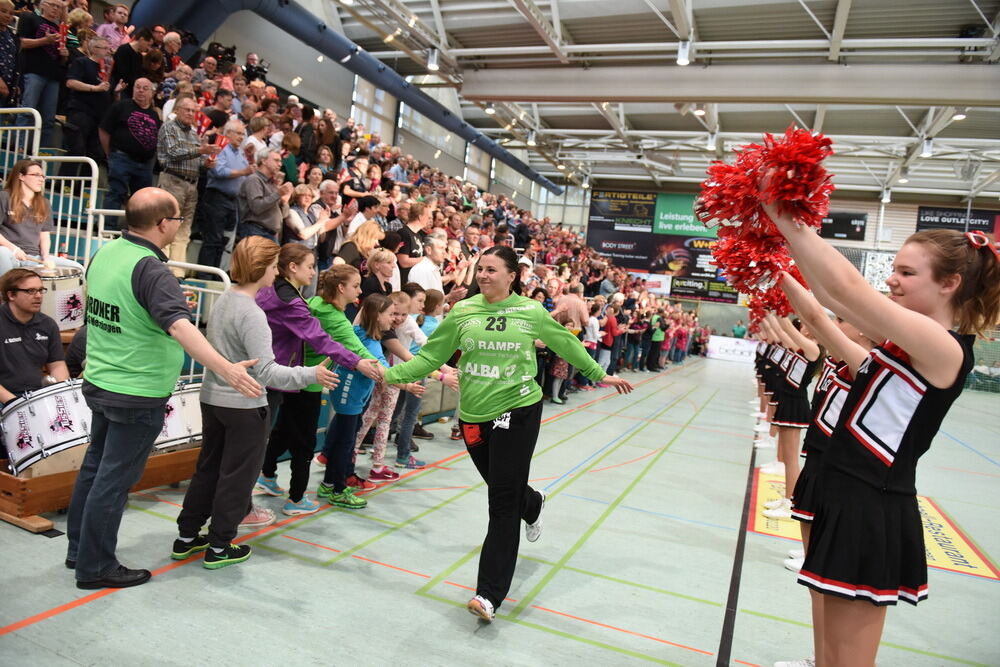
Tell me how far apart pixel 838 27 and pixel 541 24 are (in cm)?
564

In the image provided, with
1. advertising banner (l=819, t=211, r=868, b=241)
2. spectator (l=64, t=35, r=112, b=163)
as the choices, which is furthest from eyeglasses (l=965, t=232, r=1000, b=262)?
advertising banner (l=819, t=211, r=868, b=241)

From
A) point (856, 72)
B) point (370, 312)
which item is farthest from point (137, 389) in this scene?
point (856, 72)

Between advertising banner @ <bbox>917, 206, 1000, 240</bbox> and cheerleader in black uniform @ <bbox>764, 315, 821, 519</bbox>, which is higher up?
advertising banner @ <bbox>917, 206, 1000, 240</bbox>

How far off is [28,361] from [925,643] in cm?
542

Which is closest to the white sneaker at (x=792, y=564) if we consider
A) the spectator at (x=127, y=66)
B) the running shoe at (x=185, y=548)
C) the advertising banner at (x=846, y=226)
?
the running shoe at (x=185, y=548)

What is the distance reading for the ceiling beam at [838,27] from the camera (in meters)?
11.5

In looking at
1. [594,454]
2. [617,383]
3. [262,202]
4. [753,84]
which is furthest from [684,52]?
[617,383]

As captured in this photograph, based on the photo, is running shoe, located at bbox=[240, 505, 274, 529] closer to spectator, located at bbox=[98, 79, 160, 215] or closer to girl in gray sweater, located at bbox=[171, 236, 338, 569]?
girl in gray sweater, located at bbox=[171, 236, 338, 569]

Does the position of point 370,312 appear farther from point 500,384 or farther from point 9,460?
point 9,460

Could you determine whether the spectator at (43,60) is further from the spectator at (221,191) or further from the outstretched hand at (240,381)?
the outstretched hand at (240,381)

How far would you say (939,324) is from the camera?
5.31 feet

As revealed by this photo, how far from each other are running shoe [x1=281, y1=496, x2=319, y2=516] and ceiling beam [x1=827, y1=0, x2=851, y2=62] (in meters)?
12.5

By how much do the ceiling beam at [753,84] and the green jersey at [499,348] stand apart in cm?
1242

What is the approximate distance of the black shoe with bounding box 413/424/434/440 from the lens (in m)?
6.84
